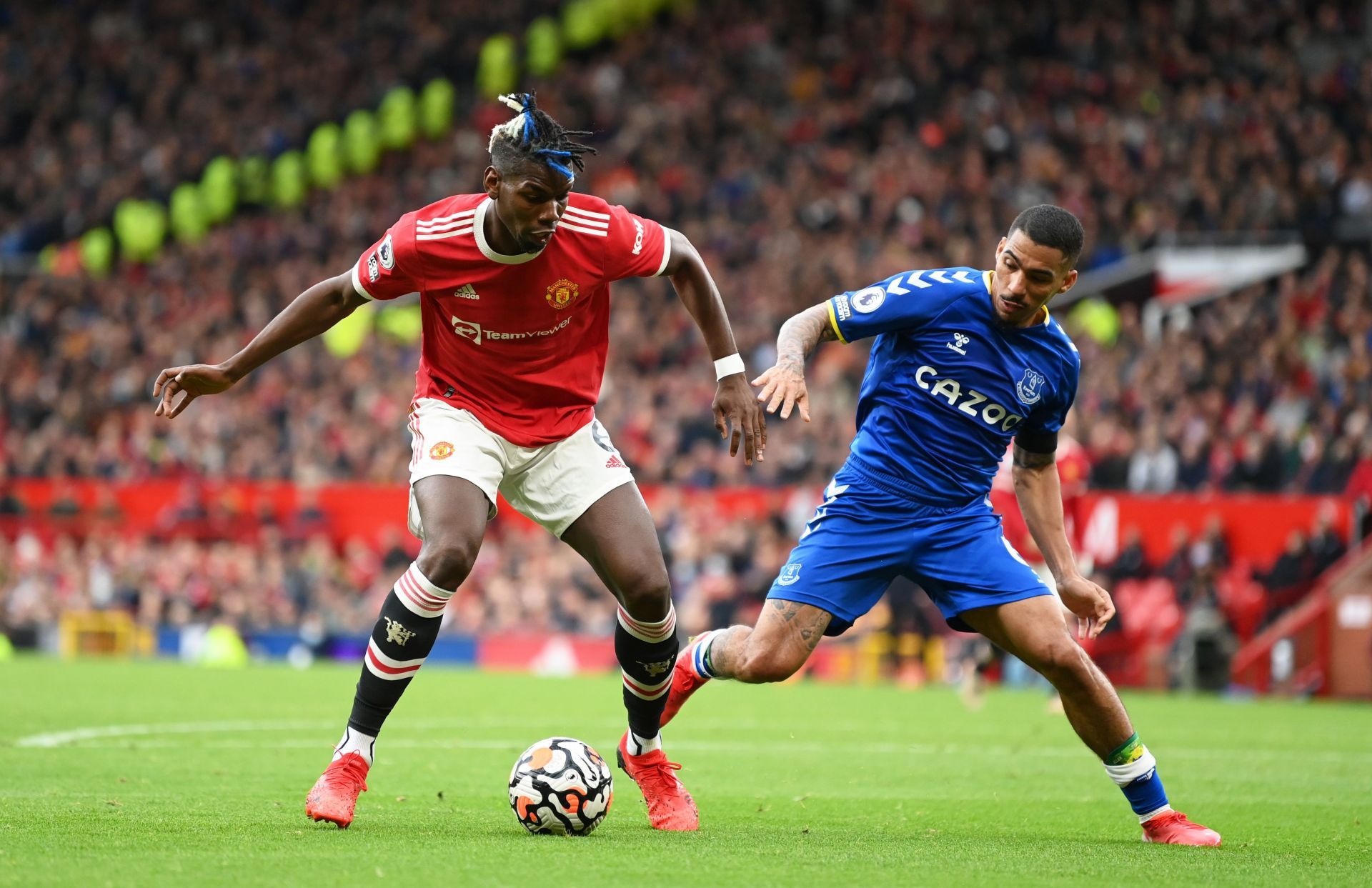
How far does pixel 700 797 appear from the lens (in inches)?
307

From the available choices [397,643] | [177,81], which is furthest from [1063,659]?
[177,81]

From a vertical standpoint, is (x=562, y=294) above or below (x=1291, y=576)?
above

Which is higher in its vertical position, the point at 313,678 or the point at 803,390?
the point at 803,390

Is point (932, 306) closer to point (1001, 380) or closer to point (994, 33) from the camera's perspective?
point (1001, 380)

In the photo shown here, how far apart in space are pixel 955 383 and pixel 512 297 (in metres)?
1.76

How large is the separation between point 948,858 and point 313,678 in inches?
500

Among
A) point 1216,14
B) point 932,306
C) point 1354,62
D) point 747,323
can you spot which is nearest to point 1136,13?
point 1216,14

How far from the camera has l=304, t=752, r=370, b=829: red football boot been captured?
6.11 metres

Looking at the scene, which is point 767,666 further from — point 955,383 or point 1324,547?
point 1324,547

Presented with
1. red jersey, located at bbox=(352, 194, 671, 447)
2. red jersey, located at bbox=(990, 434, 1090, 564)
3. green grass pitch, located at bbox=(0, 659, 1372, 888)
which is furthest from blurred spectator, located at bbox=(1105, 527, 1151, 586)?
red jersey, located at bbox=(352, 194, 671, 447)

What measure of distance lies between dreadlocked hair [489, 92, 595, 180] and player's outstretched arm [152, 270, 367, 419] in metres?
0.79

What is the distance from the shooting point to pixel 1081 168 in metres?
24.4

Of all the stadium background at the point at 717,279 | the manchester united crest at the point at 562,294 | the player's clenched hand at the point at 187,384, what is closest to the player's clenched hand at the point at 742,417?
the manchester united crest at the point at 562,294

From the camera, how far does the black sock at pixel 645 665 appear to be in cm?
675
